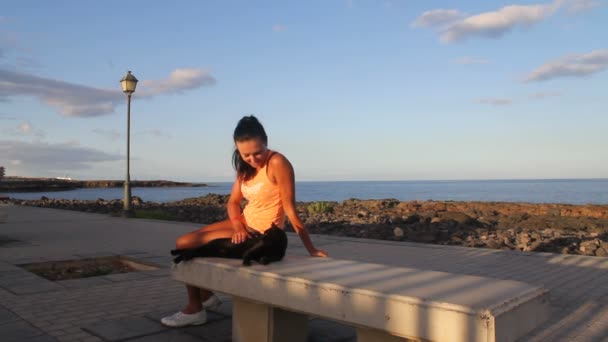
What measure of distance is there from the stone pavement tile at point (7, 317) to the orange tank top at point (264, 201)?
217cm

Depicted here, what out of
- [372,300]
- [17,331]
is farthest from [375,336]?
[17,331]

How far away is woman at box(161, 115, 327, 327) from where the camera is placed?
12.0ft

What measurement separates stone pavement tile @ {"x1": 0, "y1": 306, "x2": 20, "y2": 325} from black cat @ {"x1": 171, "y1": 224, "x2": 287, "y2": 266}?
156cm

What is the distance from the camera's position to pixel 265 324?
11.2 feet

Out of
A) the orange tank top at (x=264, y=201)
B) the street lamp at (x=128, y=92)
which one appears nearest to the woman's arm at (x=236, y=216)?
the orange tank top at (x=264, y=201)

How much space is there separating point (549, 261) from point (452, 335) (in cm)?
596

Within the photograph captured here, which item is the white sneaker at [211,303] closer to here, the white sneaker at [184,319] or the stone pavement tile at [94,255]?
the white sneaker at [184,319]

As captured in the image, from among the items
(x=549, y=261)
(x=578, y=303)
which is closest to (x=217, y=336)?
(x=578, y=303)

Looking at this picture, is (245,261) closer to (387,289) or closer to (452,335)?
(387,289)

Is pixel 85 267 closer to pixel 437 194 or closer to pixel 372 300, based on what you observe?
pixel 372 300

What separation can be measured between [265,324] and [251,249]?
50 centimetres

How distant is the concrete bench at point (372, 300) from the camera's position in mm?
2307

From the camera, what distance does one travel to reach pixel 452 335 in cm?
228

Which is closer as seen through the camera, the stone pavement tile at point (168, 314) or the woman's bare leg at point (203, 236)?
the woman's bare leg at point (203, 236)
